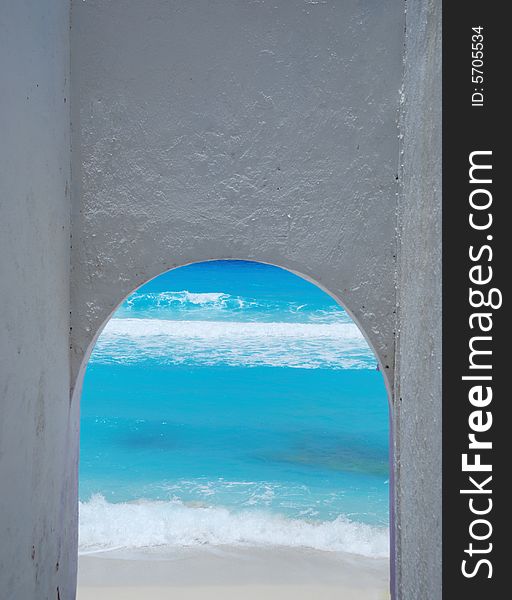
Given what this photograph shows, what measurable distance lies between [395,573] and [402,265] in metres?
1.25

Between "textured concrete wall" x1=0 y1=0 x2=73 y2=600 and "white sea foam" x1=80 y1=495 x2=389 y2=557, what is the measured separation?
4543 millimetres

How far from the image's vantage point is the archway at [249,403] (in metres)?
8.12

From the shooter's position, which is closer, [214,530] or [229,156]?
[229,156]

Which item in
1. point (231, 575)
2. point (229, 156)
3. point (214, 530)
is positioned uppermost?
point (229, 156)

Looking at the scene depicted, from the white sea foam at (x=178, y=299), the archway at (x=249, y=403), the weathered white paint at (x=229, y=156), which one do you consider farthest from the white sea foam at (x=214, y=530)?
the white sea foam at (x=178, y=299)

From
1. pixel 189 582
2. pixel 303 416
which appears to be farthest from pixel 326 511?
pixel 303 416

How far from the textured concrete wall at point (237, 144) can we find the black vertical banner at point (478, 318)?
3.82ft

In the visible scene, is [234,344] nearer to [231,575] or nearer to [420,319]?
[231,575]

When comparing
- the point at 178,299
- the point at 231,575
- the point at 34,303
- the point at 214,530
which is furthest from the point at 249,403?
the point at 34,303

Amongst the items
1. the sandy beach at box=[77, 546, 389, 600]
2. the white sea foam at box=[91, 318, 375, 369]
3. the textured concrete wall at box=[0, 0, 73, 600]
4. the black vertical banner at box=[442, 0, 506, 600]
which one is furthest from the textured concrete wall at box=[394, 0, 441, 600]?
the white sea foam at box=[91, 318, 375, 369]

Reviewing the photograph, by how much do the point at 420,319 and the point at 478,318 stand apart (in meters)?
0.68

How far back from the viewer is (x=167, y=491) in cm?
983

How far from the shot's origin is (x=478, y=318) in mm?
1568

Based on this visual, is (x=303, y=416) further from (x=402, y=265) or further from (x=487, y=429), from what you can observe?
(x=487, y=429)
